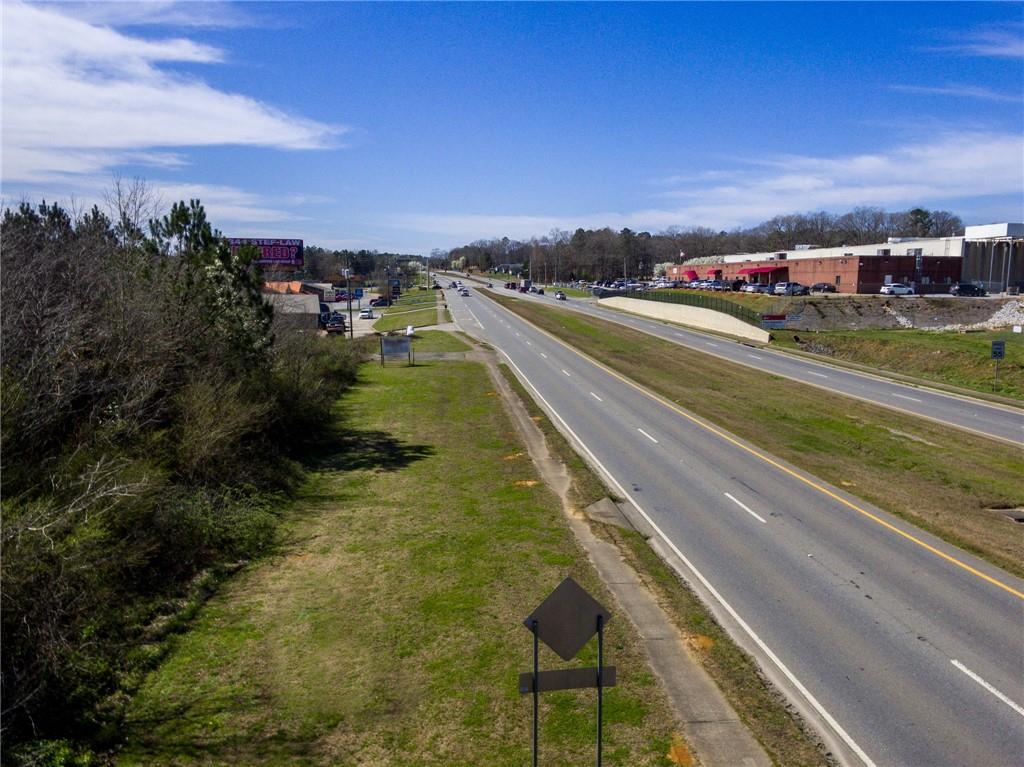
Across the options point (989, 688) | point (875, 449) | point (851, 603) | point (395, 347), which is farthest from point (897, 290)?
point (989, 688)

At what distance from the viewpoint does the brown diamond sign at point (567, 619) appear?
24.0 ft

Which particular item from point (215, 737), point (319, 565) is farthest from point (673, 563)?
point (215, 737)

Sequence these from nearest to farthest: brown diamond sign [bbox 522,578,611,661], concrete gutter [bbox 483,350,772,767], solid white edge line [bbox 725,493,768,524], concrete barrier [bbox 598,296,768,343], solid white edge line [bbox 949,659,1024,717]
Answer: brown diamond sign [bbox 522,578,611,661] → concrete gutter [bbox 483,350,772,767] → solid white edge line [bbox 949,659,1024,717] → solid white edge line [bbox 725,493,768,524] → concrete barrier [bbox 598,296,768,343]

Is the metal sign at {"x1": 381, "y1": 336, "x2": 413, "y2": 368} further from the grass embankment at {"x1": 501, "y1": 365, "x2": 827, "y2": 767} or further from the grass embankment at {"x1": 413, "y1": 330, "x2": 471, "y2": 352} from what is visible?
the grass embankment at {"x1": 501, "y1": 365, "x2": 827, "y2": 767}

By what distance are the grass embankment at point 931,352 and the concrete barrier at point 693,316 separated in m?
2.11

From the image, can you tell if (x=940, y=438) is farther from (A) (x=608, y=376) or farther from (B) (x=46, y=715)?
(B) (x=46, y=715)

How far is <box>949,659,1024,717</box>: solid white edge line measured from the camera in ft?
31.8

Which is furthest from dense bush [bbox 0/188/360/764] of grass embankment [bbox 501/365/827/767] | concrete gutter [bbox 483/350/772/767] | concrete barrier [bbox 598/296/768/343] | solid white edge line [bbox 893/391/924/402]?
concrete barrier [bbox 598/296/768/343]

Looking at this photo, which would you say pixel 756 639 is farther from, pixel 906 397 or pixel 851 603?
pixel 906 397

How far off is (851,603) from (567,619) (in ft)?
25.0

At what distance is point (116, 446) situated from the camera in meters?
14.6

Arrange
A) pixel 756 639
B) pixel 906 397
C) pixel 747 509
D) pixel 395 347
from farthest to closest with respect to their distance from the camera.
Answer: pixel 395 347 < pixel 906 397 < pixel 747 509 < pixel 756 639

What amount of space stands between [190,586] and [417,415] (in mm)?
17801

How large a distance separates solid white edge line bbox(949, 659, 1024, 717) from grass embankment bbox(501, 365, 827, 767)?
9.03 feet
